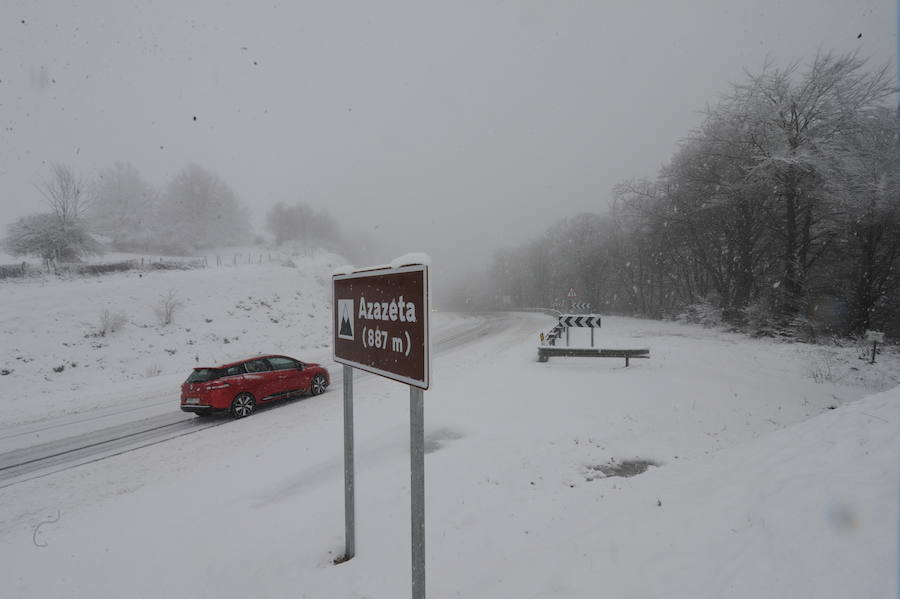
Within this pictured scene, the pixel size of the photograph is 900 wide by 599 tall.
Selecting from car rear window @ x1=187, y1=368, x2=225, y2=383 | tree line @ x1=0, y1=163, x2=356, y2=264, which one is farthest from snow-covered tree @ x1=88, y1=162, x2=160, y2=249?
car rear window @ x1=187, y1=368, x2=225, y2=383

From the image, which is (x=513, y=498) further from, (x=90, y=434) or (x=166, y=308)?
(x=166, y=308)

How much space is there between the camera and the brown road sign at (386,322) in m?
2.26

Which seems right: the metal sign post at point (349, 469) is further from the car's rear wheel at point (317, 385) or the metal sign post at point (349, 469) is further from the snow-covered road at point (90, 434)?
the car's rear wheel at point (317, 385)

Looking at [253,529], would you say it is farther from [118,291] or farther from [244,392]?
[118,291]

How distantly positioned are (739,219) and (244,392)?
26994 millimetres

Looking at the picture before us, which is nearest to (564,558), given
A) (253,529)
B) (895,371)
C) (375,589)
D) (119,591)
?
(375,589)

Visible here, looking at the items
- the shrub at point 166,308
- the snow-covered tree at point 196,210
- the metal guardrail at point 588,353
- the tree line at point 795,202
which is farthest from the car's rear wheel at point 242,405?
the snow-covered tree at point 196,210

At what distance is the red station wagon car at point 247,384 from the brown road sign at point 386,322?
684 centimetres

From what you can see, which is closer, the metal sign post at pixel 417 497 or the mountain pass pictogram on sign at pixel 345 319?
the metal sign post at pixel 417 497

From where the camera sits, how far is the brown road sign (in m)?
2.26

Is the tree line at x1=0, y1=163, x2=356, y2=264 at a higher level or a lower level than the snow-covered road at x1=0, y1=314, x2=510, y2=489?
higher

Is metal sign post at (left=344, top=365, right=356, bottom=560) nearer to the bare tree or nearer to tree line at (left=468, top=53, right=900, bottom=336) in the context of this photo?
tree line at (left=468, top=53, right=900, bottom=336)

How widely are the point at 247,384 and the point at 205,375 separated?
0.94 meters

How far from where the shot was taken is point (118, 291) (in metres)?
19.2
